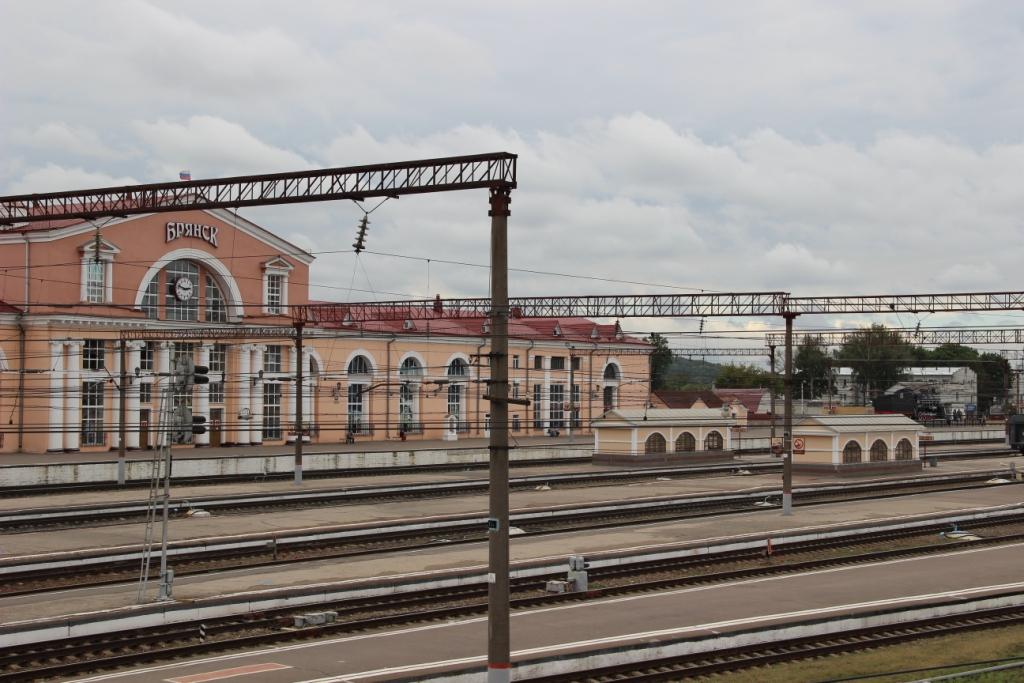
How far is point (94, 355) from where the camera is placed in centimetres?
5066

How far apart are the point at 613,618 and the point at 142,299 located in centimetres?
3954

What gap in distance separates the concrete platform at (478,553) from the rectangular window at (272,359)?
30.3 metres

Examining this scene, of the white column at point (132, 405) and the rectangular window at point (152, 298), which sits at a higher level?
the rectangular window at point (152, 298)

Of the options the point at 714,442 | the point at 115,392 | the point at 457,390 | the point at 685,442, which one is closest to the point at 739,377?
the point at 457,390

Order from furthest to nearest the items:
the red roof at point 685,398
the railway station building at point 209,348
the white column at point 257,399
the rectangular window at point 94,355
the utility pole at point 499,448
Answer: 1. the red roof at point 685,398
2. the white column at point 257,399
3. the rectangular window at point 94,355
4. the railway station building at point 209,348
5. the utility pole at point 499,448

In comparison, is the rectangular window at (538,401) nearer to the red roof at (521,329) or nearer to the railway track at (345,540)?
the red roof at (521,329)

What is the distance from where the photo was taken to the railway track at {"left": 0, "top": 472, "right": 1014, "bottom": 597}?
23188 millimetres

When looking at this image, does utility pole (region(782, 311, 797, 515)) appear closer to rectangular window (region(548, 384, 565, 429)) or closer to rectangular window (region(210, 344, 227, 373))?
rectangular window (region(210, 344, 227, 373))

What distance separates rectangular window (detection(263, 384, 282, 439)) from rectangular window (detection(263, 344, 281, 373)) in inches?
34.5

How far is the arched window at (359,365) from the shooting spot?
6197 centimetres

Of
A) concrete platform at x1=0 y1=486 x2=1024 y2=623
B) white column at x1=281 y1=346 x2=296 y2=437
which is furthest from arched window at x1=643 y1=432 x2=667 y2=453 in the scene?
white column at x1=281 y1=346 x2=296 y2=437

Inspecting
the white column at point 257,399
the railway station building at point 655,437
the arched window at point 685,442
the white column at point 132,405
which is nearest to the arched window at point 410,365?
the white column at point 257,399

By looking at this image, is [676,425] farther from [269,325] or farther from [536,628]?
[536,628]

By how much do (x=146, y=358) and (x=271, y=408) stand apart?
7913mm
